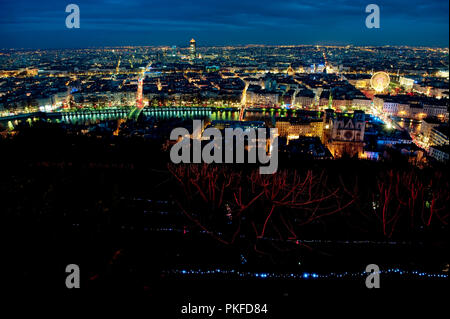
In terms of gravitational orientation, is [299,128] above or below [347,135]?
above

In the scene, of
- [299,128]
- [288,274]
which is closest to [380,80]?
[299,128]

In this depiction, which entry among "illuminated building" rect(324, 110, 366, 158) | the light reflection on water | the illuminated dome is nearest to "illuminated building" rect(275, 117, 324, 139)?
"illuminated building" rect(324, 110, 366, 158)

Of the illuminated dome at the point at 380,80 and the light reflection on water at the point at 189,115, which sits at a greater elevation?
the illuminated dome at the point at 380,80

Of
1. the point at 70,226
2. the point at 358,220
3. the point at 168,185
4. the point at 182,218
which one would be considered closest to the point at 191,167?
the point at 168,185

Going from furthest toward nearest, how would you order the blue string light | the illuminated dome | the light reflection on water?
the illuminated dome
the light reflection on water
the blue string light

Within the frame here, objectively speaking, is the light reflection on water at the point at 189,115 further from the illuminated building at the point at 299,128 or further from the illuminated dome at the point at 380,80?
the illuminated dome at the point at 380,80

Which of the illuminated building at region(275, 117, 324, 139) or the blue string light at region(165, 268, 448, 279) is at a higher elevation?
→ the illuminated building at region(275, 117, 324, 139)

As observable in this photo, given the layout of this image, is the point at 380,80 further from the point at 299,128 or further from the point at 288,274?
the point at 288,274

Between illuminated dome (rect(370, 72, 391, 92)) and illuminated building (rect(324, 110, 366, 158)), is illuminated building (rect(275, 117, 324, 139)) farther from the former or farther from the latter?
illuminated dome (rect(370, 72, 391, 92))

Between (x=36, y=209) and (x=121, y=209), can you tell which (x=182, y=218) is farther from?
(x=36, y=209)

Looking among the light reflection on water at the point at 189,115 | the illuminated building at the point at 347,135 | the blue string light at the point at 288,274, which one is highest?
the light reflection on water at the point at 189,115

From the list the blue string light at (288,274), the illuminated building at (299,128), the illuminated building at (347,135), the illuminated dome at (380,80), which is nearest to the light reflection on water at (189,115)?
the illuminated building at (299,128)
